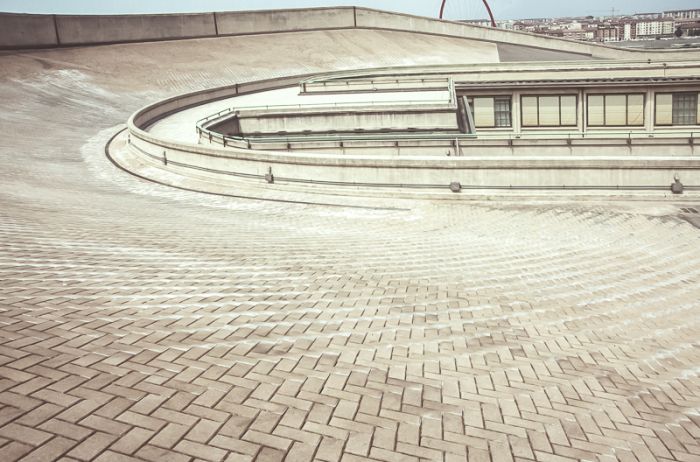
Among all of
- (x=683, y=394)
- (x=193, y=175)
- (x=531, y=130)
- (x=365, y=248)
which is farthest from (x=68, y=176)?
(x=531, y=130)

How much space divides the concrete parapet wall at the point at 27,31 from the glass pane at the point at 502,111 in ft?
87.5

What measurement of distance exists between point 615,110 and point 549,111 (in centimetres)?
299

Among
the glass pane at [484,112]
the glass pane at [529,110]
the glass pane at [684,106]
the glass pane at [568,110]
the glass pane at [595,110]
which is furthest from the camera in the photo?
the glass pane at [484,112]

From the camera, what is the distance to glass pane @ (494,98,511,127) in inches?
1139

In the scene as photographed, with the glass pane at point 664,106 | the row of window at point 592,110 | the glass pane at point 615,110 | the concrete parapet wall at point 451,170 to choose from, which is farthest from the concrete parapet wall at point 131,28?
the glass pane at point 664,106

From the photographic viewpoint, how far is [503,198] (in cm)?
1459

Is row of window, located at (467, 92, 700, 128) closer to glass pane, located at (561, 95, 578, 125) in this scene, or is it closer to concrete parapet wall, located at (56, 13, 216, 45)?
glass pane, located at (561, 95, 578, 125)

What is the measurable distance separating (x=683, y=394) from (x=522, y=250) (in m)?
5.27

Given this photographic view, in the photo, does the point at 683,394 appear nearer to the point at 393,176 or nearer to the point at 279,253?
the point at 279,253

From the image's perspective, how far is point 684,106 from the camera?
2756cm

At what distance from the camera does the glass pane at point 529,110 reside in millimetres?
28609

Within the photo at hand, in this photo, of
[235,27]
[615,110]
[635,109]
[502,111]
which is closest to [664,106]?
[635,109]

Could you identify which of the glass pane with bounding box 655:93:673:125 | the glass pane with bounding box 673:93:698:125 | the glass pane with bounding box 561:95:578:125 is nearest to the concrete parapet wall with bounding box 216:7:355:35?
the glass pane with bounding box 561:95:578:125

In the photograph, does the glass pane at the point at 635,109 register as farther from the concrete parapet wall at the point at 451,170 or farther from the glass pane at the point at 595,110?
the concrete parapet wall at the point at 451,170
